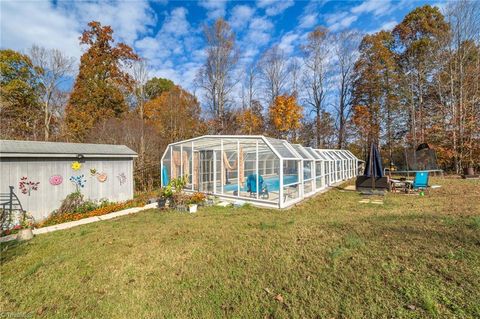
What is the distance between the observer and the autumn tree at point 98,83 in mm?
17469

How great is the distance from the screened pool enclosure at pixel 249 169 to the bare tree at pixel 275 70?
1221 centimetres

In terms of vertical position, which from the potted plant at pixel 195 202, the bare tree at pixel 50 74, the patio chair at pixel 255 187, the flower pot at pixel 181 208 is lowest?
the flower pot at pixel 181 208

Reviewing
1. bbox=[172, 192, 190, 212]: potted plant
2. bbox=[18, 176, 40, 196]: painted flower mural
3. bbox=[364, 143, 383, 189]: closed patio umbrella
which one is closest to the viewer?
bbox=[18, 176, 40, 196]: painted flower mural

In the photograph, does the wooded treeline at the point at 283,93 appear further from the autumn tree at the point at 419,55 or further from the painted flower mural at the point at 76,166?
the painted flower mural at the point at 76,166

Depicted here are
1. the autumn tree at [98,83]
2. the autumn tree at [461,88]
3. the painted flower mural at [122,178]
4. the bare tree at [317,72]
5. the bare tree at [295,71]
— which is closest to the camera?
the painted flower mural at [122,178]

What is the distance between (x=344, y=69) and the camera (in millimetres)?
24141

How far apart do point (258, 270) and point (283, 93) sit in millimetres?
23643

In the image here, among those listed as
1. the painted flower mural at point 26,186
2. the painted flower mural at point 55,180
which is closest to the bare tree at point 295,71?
the painted flower mural at point 55,180

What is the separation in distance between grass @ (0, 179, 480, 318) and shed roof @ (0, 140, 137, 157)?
3.41 m

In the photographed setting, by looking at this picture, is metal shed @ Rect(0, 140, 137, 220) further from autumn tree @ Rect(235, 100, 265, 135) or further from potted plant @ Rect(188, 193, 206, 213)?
autumn tree @ Rect(235, 100, 265, 135)

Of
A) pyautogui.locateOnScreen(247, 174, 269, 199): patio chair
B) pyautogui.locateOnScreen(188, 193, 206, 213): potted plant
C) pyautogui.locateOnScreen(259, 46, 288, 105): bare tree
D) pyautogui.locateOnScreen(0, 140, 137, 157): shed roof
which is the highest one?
pyautogui.locateOnScreen(259, 46, 288, 105): bare tree

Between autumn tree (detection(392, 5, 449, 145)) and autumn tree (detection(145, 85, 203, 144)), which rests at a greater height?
autumn tree (detection(392, 5, 449, 145))

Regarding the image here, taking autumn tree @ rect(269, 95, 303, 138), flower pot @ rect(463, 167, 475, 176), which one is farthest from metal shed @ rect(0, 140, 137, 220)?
flower pot @ rect(463, 167, 475, 176)

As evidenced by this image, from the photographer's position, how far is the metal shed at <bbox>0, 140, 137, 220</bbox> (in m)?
7.48
